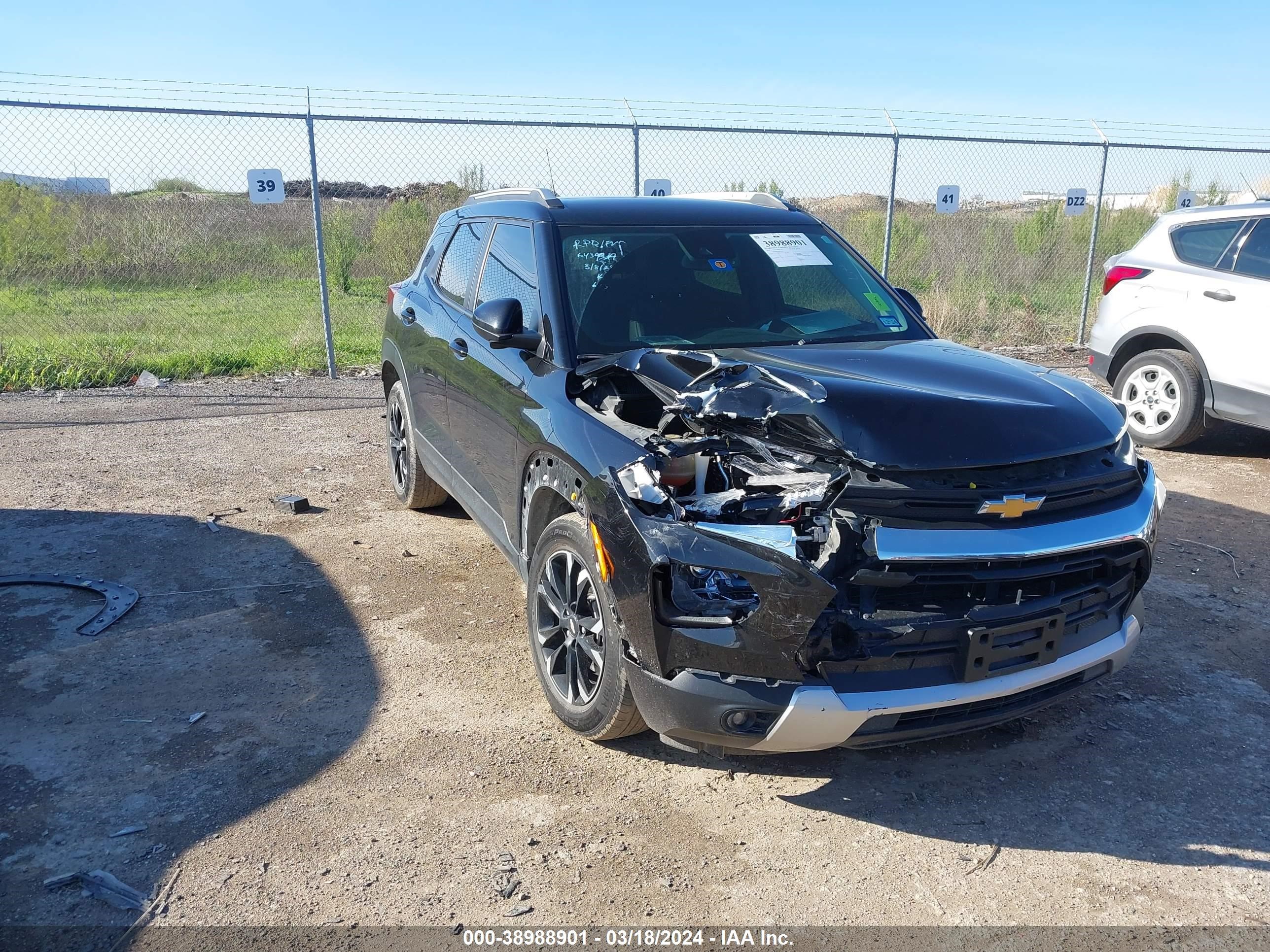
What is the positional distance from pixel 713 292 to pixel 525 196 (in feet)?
3.66

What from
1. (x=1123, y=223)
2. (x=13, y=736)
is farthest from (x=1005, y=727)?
(x=1123, y=223)

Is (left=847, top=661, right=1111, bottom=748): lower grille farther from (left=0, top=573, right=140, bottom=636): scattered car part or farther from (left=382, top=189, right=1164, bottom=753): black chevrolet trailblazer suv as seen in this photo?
(left=0, top=573, right=140, bottom=636): scattered car part

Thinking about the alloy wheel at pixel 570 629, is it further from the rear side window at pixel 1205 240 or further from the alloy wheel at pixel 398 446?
the rear side window at pixel 1205 240

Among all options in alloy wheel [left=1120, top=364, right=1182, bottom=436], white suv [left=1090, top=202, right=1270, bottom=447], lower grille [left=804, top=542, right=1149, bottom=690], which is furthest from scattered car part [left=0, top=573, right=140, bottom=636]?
alloy wheel [left=1120, top=364, right=1182, bottom=436]

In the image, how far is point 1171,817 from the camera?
3.18m

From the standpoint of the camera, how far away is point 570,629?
3.55 metres

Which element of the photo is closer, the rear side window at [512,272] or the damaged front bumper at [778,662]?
the damaged front bumper at [778,662]

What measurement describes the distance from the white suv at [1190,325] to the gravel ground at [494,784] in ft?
7.27

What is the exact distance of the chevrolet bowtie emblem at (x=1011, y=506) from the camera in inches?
116

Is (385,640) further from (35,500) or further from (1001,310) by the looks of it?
(1001,310)

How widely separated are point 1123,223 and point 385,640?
1751 cm

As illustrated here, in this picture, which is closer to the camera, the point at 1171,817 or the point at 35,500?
the point at 1171,817

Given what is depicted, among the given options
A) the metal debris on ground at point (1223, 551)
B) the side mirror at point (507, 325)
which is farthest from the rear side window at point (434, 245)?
the metal debris on ground at point (1223, 551)

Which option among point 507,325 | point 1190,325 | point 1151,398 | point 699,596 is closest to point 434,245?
point 507,325
